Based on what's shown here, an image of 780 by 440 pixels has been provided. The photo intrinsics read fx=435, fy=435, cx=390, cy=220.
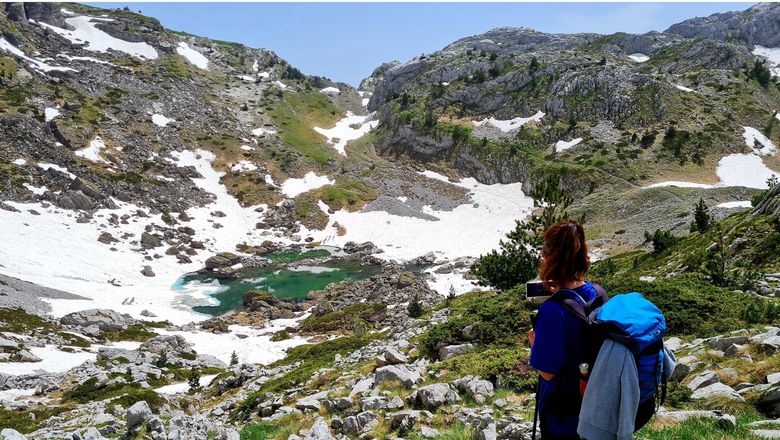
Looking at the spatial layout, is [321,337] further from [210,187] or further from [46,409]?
[210,187]

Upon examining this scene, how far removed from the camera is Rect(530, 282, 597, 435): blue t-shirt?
3.85 metres

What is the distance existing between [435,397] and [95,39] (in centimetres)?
18063

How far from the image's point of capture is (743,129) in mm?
99000

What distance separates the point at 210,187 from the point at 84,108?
3688cm

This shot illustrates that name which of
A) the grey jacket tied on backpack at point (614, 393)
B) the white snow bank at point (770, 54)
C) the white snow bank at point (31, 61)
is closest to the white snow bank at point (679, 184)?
the grey jacket tied on backpack at point (614, 393)

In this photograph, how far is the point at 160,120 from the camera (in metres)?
114

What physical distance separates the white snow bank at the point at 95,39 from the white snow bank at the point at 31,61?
21.6 m

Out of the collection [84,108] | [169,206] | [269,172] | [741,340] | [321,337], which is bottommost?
[321,337]

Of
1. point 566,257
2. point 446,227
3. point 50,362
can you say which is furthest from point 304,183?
point 566,257

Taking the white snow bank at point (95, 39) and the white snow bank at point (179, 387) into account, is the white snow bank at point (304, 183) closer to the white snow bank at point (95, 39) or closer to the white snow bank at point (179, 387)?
the white snow bank at point (179, 387)

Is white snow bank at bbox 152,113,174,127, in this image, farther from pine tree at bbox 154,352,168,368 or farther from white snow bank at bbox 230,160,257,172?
pine tree at bbox 154,352,168,368

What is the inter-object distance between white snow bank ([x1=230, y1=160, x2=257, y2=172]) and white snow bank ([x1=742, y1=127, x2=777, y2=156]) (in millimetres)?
114007

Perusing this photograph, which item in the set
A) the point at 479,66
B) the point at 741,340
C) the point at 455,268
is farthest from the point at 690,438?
the point at 479,66

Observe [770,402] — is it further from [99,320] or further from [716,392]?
[99,320]
